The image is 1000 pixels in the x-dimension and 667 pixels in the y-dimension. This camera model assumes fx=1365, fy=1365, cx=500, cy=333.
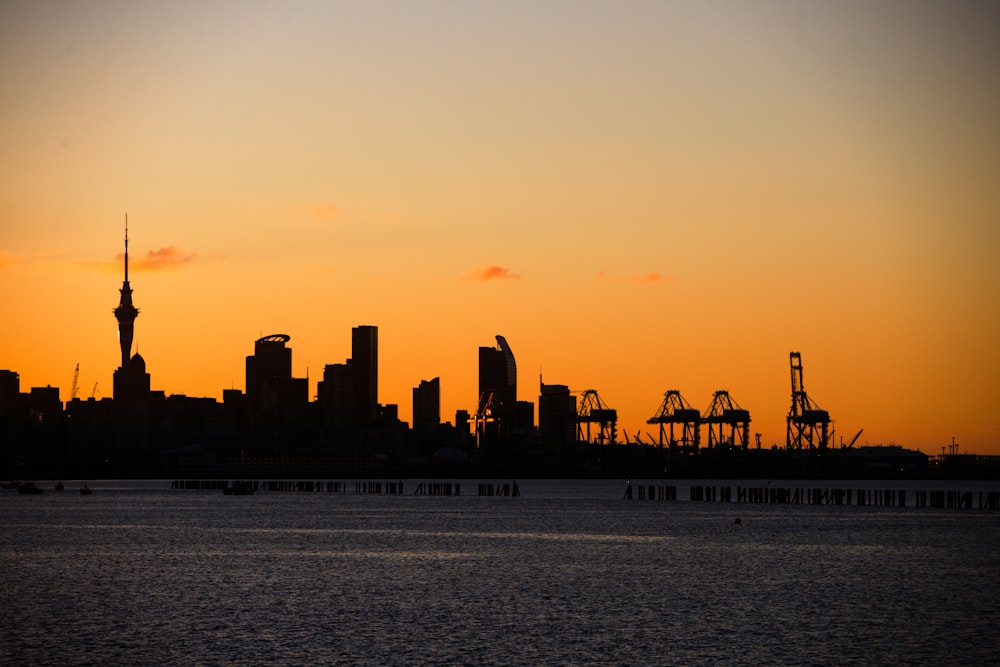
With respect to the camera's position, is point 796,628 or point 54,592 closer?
point 796,628

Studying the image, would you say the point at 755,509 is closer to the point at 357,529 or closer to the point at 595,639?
the point at 357,529

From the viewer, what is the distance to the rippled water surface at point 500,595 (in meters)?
57.2

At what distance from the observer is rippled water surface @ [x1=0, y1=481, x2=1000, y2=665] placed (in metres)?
57.2

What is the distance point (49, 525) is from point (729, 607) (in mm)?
99090

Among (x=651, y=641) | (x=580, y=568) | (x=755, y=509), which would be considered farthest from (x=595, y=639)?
(x=755, y=509)

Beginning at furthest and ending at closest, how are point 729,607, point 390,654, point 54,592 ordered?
point 54,592
point 729,607
point 390,654

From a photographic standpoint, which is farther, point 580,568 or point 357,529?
point 357,529

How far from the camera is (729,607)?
71.3 metres

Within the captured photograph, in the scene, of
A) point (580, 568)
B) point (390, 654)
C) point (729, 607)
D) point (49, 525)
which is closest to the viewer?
point (390, 654)

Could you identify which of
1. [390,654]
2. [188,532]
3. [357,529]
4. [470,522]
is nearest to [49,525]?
[188,532]

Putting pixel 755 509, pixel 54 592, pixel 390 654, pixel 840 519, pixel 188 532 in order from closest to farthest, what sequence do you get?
pixel 390 654, pixel 54 592, pixel 188 532, pixel 840 519, pixel 755 509

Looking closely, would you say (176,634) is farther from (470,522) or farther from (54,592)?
(470,522)

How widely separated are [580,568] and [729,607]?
22467 mm

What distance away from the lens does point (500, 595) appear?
76188mm
